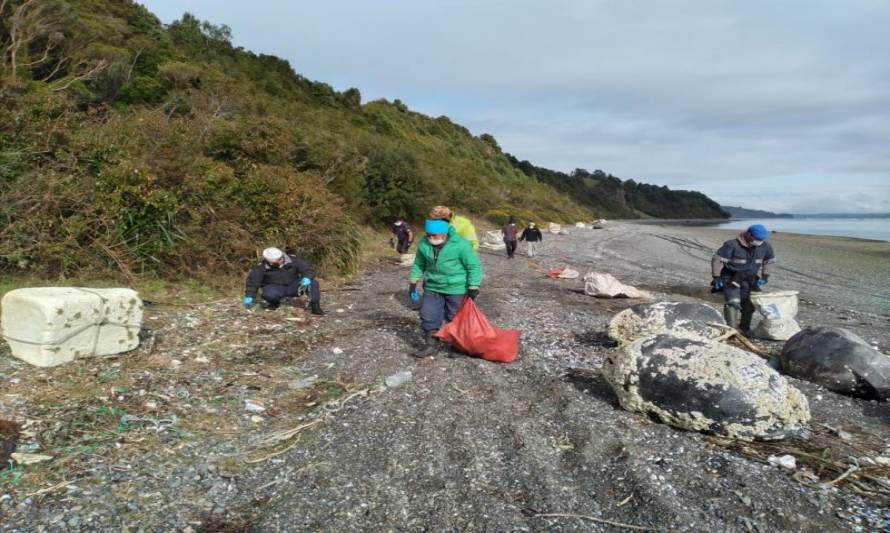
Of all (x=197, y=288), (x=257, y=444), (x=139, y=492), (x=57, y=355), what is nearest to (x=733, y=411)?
(x=257, y=444)

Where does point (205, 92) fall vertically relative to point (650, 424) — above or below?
above

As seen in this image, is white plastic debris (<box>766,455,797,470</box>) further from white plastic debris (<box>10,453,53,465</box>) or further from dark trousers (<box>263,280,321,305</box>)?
→ dark trousers (<box>263,280,321,305</box>)

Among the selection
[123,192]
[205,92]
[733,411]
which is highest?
[205,92]

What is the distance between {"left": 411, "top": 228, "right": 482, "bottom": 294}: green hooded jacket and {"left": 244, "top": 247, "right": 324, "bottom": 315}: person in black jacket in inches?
110

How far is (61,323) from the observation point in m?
5.01

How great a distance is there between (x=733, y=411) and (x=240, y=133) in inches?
490

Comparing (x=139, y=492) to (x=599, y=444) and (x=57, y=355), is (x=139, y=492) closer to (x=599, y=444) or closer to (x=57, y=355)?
(x=57, y=355)

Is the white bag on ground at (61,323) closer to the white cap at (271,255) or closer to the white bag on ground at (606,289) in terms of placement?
the white cap at (271,255)

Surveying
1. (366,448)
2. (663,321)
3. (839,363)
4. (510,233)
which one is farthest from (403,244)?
(366,448)

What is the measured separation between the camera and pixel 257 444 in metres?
4.17

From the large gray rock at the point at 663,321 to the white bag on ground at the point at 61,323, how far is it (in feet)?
18.9

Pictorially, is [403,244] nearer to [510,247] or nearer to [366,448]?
[510,247]

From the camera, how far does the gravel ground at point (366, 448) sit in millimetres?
3254

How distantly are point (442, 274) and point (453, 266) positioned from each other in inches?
6.3
